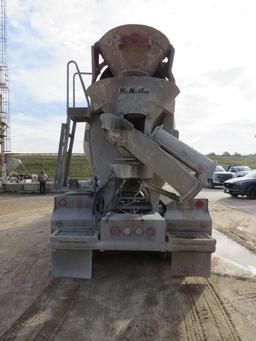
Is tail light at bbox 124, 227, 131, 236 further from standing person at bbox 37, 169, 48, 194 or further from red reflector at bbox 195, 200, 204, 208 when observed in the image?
standing person at bbox 37, 169, 48, 194

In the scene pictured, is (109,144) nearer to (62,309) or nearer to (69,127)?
(69,127)

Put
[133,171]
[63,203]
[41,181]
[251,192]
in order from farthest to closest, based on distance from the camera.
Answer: [41,181] → [251,192] → [63,203] → [133,171]

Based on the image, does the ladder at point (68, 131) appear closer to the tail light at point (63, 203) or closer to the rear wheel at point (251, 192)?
the tail light at point (63, 203)

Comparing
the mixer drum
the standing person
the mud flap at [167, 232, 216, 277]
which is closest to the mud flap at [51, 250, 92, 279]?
the mud flap at [167, 232, 216, 277]

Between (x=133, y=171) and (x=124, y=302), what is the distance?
1.74m

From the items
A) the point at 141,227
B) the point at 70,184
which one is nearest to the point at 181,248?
the point at 141,227

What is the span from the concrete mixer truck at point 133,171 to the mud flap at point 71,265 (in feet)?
0.04

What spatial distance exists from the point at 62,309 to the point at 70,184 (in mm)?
2722

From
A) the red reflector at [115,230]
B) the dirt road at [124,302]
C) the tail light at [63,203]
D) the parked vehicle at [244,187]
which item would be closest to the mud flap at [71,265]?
the dirt road at [124,302]

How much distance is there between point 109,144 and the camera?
5.45 m

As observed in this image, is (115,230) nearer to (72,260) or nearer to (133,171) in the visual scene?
(72,260)

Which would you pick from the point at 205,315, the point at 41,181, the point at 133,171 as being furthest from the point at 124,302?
the point at 41,181

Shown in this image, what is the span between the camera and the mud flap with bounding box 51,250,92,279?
4.55m

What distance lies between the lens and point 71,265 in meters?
4.57
